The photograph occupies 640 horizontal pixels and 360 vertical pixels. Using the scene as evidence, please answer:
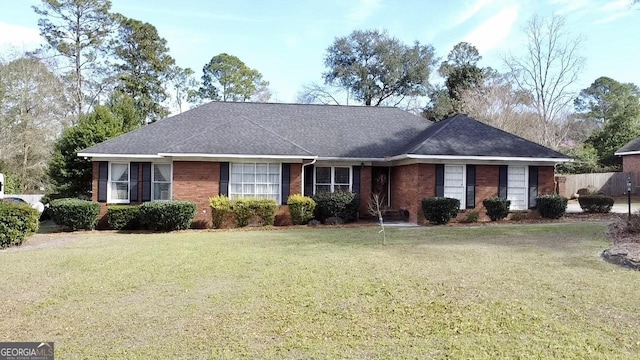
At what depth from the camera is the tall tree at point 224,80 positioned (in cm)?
4553

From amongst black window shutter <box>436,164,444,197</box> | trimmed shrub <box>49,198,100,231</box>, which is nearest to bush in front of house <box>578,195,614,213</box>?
black window shutter <box>436,164,444,197</box>

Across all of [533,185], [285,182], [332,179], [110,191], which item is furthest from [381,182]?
[110,191]

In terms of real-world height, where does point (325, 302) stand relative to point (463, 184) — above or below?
below

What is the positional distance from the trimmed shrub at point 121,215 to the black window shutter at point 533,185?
1547 centimetres

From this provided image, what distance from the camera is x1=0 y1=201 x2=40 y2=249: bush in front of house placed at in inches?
436

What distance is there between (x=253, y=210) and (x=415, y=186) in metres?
6.38

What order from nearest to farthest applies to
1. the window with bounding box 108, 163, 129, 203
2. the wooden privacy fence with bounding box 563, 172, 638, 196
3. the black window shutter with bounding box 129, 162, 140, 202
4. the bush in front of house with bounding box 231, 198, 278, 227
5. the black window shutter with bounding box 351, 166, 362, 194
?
the bush in front of house with bounding box 231, 198, 278, 227 < the window with bounding box 108, 163, 129, 203 < the black window shutter with bounding box 129, 162, 140, 202 < the black window shutter with bounding box 351, 166, 362, 194 < the wooden privacy fence with bounding box 563, 172, 638, 196

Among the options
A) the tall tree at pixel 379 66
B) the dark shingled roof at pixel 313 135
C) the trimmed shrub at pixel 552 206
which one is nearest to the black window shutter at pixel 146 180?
the dark shingled roof at pixel 313 135

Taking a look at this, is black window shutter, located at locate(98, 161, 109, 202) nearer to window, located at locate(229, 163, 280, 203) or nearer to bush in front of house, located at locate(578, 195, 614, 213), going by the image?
window, located at locate(229, 163, 280, 203)

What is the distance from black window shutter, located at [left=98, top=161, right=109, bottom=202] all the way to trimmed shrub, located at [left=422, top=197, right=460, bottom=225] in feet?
41.3

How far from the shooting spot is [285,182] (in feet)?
56.1

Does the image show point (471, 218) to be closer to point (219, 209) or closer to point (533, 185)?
point (533, 185)

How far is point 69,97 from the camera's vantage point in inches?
1328

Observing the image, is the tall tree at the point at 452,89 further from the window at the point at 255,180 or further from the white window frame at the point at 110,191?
the white window frame at the point at 110,191
